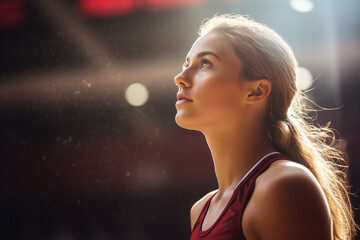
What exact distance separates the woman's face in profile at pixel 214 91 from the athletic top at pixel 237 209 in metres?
0.13

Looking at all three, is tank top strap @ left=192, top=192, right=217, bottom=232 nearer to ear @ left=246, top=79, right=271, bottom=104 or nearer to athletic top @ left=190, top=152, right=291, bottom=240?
athletic top @ left=190, top=152, right=291, bottom=240

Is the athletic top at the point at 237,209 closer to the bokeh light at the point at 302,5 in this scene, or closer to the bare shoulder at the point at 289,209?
the bare shoulder at the point at 289,209

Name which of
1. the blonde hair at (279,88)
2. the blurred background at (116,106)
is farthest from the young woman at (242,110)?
the blurred background at (116,106)

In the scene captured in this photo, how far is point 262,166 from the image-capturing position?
0.79 meters

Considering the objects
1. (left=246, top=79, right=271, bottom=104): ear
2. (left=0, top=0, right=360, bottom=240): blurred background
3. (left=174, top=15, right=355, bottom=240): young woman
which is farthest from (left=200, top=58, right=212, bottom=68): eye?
(left=0, top=0, right=360, bottom=240): blurred background

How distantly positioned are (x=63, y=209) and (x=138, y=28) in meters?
0.93

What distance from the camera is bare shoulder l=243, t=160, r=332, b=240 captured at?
65 centimetres

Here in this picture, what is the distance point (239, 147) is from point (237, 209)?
18 centimetres

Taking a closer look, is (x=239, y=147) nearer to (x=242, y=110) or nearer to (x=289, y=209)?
(x=242, y=110)

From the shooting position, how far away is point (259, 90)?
34.0 inches

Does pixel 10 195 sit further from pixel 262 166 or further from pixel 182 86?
pixel 262 166

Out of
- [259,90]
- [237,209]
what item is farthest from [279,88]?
[237,209]

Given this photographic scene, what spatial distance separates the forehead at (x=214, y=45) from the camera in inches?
34.4

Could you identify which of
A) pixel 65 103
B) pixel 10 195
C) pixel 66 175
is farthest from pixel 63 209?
pixel 65 103
